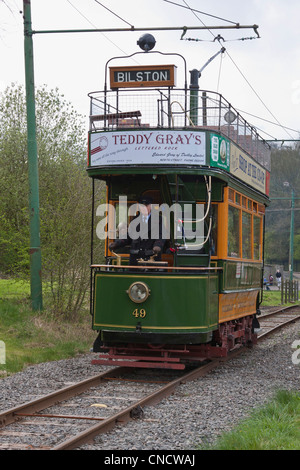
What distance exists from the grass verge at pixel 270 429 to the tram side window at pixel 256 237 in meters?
6.07

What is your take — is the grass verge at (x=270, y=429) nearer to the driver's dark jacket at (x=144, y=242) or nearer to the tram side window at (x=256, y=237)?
the driver's dark jacket at (x=144, y=242)

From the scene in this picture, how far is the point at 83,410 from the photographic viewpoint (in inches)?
325

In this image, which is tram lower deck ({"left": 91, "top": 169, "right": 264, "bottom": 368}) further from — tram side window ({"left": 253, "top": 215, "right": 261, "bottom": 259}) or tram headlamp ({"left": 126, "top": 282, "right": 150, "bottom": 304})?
tram side window ({"left": 253, "top": 215, "right": 261, "bottom": 259})

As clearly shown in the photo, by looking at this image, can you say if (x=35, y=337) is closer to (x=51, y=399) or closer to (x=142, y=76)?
(x=51, y=399)

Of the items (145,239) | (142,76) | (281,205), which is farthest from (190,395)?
(281,205)

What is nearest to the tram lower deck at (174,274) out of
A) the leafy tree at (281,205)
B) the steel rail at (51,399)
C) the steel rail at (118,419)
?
the steel rail at (118,419)

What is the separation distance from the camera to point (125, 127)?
36.3 ft

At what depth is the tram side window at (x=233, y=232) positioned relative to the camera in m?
12.0

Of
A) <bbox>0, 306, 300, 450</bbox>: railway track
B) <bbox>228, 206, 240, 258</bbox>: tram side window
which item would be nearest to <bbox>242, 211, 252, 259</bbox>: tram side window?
<bbox>228, 206, 240, 258</bbox>: tram side window

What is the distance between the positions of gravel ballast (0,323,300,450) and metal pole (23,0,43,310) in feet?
8.37

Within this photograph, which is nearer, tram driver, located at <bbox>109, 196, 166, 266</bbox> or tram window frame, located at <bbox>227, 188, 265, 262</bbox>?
tram driver, located at <bbox>109, 196, 166, 266</bbox>

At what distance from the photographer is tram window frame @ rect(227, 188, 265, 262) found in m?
12.1

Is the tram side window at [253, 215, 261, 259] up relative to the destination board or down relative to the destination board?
down

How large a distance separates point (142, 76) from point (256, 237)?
15.9ft
